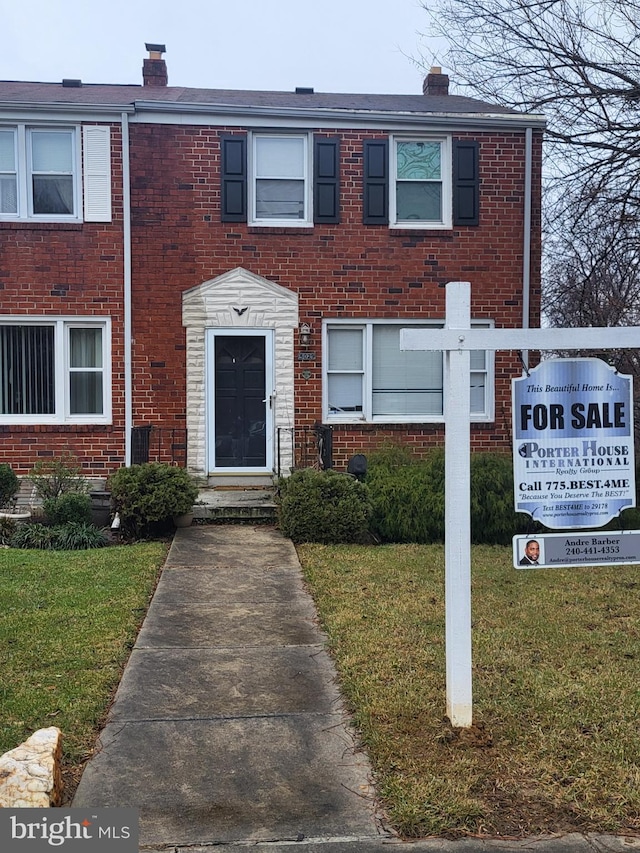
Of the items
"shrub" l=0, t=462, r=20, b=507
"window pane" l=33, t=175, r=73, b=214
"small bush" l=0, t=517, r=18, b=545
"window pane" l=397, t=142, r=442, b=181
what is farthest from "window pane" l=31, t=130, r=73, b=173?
"small bush" l=0, t=517, r=18, b=545

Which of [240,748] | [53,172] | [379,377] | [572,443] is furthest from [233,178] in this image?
[240,748]

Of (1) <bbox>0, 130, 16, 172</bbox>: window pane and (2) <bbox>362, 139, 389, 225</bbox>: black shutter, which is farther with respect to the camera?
(2) <bbox>362, 139, 389, 225</bbox>: black shutter

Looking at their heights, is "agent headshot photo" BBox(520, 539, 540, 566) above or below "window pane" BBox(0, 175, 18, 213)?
below

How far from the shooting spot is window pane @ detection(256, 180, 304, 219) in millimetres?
12750

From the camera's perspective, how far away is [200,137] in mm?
12477

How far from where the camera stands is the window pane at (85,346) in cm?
1264

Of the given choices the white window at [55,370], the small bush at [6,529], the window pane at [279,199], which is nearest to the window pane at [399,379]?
the window pane at [279,199]

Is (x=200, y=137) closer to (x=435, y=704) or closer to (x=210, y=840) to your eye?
(x=435, y=704)

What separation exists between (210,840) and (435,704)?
1734mm

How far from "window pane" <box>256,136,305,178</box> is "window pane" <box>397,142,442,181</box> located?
1529mm

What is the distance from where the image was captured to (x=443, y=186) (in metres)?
13.0

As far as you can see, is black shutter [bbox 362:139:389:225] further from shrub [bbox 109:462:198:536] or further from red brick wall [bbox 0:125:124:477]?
shrub [bbox 109:462:198:536]

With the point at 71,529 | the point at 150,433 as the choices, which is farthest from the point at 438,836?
the point at 150,433

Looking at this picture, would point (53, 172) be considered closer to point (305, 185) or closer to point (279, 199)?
point (279, 199)
